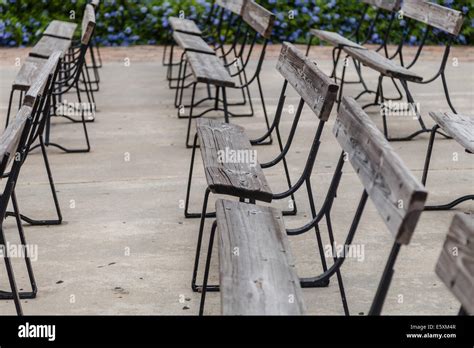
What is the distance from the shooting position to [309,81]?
4539 mm

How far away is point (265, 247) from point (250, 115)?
15.5 feet

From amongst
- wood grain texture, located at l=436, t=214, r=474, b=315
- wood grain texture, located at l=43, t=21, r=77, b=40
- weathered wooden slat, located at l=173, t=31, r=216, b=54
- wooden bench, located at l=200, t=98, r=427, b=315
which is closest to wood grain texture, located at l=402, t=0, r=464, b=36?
weathered wooden slat, located at l=173, t=31, r=216, b=54

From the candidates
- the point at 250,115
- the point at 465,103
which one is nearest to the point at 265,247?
the point at 250,115

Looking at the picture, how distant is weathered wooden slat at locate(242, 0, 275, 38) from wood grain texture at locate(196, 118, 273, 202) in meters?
1.22

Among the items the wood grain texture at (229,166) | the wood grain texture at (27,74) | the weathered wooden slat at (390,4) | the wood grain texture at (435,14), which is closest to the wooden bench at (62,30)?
the wood grain texture at (27,74)

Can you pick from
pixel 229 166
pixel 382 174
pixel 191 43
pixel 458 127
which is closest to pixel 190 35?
pixel 191 43

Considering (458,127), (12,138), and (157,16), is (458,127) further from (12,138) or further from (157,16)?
(157,16)

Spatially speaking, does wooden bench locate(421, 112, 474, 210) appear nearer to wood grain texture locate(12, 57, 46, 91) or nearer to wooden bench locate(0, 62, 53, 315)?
wooden bench locate(0, 62, 53, 315)

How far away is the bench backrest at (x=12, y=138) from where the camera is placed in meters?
3.27

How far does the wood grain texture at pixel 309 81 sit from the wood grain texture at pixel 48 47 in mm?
2585

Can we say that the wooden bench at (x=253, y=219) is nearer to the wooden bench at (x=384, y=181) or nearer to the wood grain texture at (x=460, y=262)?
the wooden bench at (x=384, y=181)

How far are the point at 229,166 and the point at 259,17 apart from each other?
8.50 ft

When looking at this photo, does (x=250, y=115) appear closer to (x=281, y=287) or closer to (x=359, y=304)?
(x=359, y=304)
